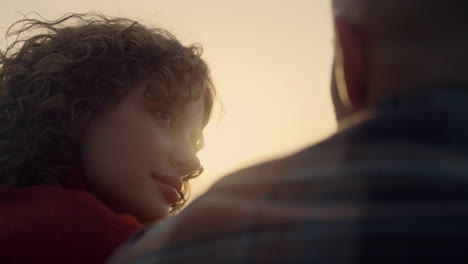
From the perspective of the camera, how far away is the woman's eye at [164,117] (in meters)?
1.44

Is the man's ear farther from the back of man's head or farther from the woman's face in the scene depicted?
the woman's face

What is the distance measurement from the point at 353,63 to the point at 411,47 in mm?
67

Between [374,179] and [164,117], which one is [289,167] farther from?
[164,117]

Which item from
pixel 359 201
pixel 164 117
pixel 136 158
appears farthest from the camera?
pixel 164 117

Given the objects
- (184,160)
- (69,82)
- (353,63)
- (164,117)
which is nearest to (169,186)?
(184,160)

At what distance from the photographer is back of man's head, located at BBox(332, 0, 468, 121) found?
49 cm

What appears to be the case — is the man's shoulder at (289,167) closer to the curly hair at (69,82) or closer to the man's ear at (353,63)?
the man's ear at (353,63)

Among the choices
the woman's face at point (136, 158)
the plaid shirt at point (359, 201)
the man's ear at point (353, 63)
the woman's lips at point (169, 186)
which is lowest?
the woman's lips at point (169, 186)

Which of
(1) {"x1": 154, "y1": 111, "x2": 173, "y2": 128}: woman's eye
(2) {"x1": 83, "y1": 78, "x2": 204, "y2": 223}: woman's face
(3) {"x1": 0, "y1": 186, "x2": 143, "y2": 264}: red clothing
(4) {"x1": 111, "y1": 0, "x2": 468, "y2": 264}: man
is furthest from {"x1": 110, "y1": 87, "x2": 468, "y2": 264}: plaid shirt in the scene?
(1) {"x1": 154, "y1": 111, "x2": 173, "y2": 128}: woman's eye

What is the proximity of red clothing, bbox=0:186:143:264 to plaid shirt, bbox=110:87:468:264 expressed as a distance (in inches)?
16.4

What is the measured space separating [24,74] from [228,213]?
128 centimetres

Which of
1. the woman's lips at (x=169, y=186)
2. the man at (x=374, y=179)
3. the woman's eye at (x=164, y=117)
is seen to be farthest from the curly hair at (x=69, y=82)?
the man at (x=374, y=179)

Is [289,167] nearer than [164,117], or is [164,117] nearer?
[289,167]

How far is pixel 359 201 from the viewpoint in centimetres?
43
